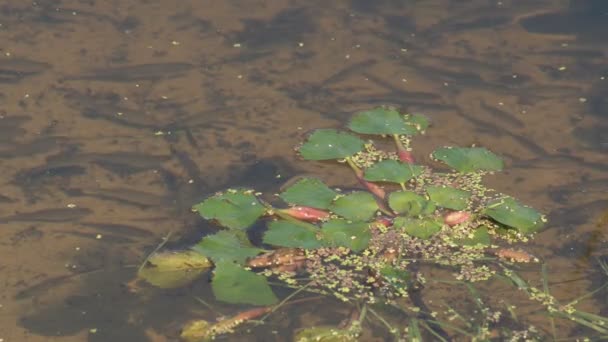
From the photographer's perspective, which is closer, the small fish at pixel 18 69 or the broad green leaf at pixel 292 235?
the broad green leaf at pixel 292 235

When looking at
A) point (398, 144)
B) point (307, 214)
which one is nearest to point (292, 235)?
point (307, 214)

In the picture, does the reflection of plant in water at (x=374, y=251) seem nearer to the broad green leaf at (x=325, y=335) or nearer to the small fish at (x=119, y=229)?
the broad green leaf at (x=325, y=335)

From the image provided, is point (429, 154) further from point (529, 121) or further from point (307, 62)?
point (307, 62)

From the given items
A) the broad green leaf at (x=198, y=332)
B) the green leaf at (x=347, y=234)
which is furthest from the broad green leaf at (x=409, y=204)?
the broad green leaf at (x=198, y=332)

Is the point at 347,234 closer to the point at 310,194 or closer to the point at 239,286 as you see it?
the point at 310,194

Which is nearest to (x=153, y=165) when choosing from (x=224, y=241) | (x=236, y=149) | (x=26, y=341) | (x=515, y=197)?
(x=236, y=149)

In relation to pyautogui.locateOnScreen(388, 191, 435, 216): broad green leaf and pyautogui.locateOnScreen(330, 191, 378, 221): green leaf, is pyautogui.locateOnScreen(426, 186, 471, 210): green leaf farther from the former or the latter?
pyautogui.locateOnScreen(330, 191, 378, 221): green leaf
